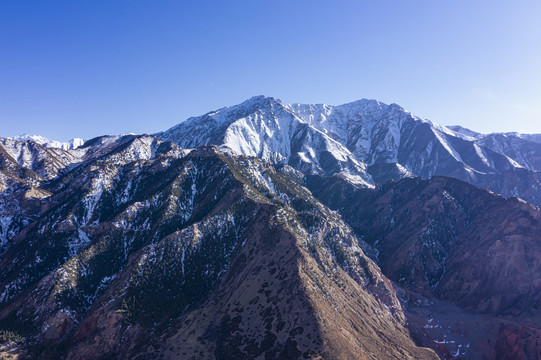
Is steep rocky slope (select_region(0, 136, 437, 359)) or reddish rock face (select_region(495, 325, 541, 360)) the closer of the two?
steep rocky slope (select_region(0, 136, 437, 359))

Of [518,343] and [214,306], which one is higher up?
[214,306]

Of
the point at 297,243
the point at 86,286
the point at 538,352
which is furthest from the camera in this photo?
the point at 86,286

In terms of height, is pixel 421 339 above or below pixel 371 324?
below

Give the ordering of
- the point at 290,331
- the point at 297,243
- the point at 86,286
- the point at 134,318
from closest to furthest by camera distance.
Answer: the point at 290,331 < the point at 134,318 < the point at 297,243 < the point at 86,286

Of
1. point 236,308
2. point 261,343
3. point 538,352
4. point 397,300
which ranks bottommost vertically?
point 538,352

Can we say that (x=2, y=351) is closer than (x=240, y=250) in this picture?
Yes

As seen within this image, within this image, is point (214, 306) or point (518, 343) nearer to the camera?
point (518, 343)

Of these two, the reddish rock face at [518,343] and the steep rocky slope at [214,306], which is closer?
the steep rocky slope at [214,306]

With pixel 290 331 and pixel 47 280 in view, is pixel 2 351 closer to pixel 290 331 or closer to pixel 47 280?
pixel 47 280

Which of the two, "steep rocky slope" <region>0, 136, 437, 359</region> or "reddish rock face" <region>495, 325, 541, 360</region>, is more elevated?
"steep rocky slope" <region>0, 136, 437, 359</region>

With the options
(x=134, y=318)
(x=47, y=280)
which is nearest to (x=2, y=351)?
(x=47, y=280)

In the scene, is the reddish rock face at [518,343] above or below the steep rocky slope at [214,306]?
below
